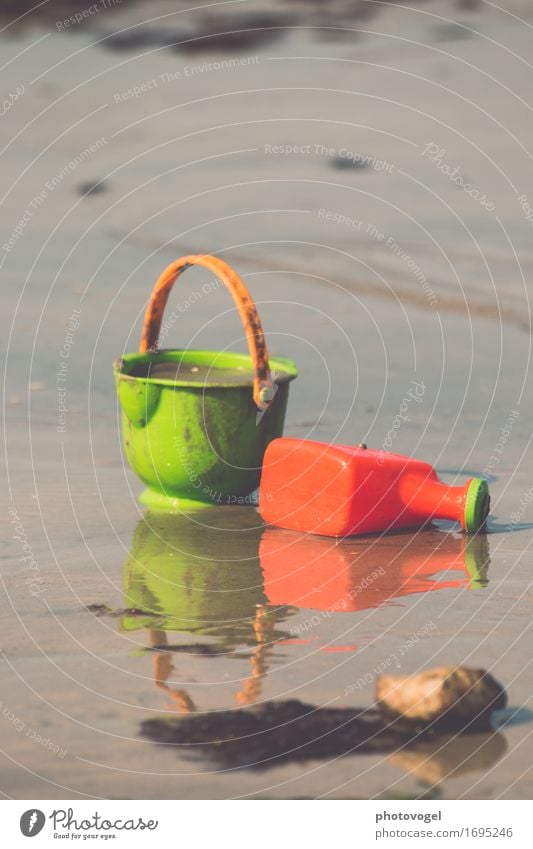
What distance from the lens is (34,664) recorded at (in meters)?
3.13

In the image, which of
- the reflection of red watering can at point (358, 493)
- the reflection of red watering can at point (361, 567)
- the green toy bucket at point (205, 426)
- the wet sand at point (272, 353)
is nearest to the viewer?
the wet sand at point (272, 353)

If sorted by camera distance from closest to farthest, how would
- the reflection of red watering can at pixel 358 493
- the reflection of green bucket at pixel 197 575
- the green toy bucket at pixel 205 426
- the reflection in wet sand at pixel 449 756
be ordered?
1. the reflection in wet sand at pixel 449 756
2. the reflection of green bucket at pixel 197 575
3. the reflection of red watering can at pixel 358 493
4. the green toy bucket at pixel 205 426

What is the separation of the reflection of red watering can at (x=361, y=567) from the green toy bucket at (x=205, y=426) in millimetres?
347

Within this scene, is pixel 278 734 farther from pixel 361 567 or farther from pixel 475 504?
pixel 475 504

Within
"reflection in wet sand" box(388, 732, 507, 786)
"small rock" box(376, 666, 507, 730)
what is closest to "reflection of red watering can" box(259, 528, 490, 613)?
"small rock" box(376, 666, 507, 730)

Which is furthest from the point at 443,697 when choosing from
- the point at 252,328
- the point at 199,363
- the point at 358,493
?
the point at 199,363

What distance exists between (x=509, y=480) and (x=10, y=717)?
260cm

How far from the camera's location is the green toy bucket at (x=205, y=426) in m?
4.46

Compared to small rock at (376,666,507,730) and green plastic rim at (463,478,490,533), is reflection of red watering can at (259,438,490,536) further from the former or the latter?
small rock at (376,666,507,730)

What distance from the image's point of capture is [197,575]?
3.88 meters

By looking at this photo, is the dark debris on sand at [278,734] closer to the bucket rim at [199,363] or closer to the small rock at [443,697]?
the small rock at [443,697]

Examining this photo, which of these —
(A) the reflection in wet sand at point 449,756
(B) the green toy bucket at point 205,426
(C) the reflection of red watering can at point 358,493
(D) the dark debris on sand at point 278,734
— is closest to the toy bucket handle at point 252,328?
(B) the green toy bucket at point 205,426

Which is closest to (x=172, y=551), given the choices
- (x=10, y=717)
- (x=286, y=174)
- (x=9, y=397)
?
(x=10, y=717)
